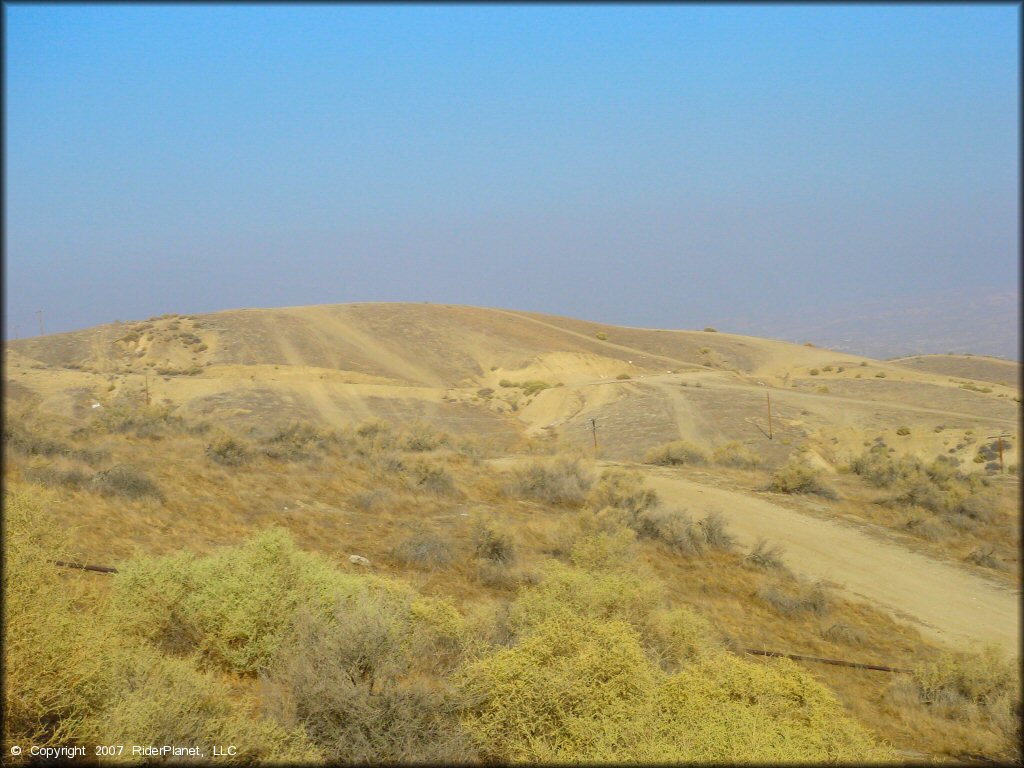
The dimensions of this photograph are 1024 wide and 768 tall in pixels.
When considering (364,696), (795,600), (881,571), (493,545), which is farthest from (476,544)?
(881,571)

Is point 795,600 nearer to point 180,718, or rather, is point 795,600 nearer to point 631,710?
point 631,710

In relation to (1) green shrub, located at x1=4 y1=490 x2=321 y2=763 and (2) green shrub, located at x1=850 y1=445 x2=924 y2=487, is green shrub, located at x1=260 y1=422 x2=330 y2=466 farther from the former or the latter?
(2) green shrub, located at x1=850 y1=445 x2=924 y2=487

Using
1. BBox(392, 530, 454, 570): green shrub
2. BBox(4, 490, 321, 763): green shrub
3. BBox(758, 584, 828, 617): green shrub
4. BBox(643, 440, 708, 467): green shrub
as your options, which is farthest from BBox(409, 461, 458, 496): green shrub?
BBox(4, 490, 321, 763): green shrub

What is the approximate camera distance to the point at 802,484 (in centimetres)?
2184

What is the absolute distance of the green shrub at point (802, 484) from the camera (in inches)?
852

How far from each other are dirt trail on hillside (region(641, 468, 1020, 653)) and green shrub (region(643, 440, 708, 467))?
5.78m

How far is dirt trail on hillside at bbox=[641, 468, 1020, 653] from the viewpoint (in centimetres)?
1258

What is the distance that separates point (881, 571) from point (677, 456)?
12.0 metres

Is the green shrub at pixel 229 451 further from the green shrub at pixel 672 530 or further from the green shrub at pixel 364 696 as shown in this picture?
the green shrub at pixel 364 696

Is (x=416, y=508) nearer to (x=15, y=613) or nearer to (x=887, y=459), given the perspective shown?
(x=15, y=613)

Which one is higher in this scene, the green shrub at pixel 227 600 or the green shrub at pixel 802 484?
the green shrub at pixel 227 600

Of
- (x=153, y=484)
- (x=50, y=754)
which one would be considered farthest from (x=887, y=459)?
(x=50, y=754)

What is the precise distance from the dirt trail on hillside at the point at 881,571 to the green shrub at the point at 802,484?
4.92ft

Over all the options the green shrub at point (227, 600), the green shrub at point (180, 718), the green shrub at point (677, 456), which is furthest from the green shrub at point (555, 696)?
the green shrub at point (677, 456)
